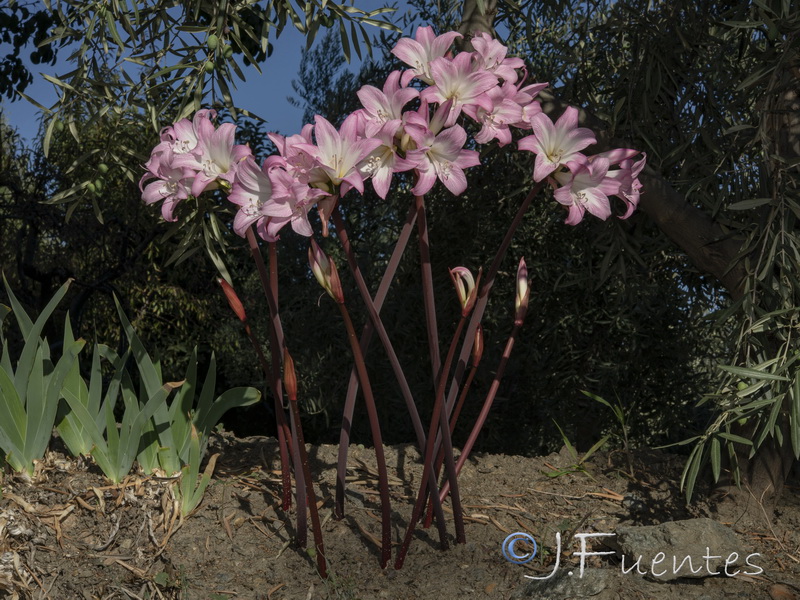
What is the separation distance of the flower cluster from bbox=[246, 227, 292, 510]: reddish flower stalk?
0.21 meters

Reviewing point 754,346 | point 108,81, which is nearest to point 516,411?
point 754,346

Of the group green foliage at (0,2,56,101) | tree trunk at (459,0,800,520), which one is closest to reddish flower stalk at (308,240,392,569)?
tree trunk at (459,0,800,520)

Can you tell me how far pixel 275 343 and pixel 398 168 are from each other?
76 cm

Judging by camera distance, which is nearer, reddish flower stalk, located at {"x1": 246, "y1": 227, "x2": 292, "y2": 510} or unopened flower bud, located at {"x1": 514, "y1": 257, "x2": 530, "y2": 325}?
reddish flower stalk, located at {"x1": 246, "y1": 227, "x2": 292, "y2": 510}

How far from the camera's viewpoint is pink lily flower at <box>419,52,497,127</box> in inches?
86.0

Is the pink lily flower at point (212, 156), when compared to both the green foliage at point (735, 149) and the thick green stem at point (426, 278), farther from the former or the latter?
the green foliage at point (735, 149)

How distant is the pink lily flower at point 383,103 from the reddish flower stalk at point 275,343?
497 mm

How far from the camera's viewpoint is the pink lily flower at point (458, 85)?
219cm

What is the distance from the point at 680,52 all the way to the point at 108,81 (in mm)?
2417

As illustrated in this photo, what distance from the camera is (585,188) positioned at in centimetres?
237

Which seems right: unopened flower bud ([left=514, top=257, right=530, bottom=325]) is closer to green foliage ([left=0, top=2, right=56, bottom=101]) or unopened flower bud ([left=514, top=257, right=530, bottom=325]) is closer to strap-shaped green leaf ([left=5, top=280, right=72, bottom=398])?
strap-shaped green leaf ([left=5, top=280, right=72, bottom=398])

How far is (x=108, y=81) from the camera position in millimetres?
3293

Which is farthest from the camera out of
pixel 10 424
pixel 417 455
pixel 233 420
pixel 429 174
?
pixel 233 420

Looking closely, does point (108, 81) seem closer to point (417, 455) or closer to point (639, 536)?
point (417, 455)
